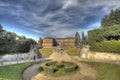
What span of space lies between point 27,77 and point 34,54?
1033 centimetres

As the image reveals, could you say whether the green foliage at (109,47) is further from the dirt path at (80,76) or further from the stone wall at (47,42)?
the stone wall at (47,42)

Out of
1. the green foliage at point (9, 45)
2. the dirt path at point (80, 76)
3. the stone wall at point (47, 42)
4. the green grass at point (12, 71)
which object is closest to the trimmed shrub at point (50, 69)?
the dirt path at point (80, 76)

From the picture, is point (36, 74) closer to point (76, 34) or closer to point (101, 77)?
point (101, 77)

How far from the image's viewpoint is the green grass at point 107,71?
46.3 feet

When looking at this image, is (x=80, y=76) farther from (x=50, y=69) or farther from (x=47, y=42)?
(x=47, y=42)

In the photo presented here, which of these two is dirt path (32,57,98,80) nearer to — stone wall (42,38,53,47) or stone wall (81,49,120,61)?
stone wall (81,49,120,61)

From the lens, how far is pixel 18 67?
63.0 ft

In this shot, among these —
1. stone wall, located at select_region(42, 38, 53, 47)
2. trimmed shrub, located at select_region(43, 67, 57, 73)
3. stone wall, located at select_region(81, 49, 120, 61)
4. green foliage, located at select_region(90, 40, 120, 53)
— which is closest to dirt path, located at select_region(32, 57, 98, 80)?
trimmed shrub, located at select_region(43, 67, 57, 73)

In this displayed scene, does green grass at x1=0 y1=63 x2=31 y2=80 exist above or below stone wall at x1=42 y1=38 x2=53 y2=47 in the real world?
below

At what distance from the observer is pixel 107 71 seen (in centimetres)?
1573

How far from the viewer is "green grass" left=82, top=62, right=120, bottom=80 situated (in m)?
14.1

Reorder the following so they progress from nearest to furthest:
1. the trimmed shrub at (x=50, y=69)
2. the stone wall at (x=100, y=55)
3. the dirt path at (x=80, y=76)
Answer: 1. the dirt path at (x=80, y=76)
2. the trimmed shrub at (x=50, y=69)
3. the stone wall at (x=100, y=55)

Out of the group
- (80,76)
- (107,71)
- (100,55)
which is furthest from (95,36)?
(80,76)

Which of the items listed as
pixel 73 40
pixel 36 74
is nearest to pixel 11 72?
pixel 36 74
